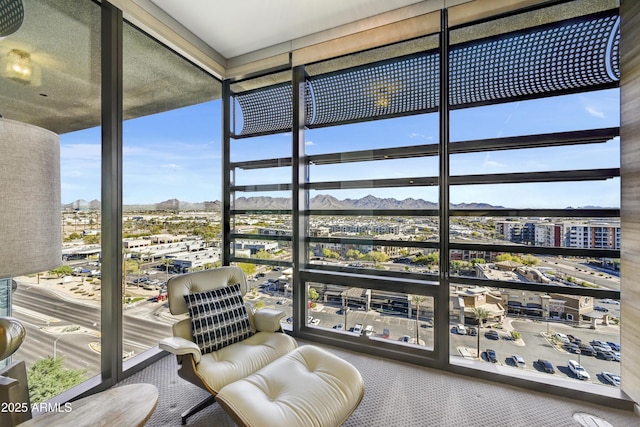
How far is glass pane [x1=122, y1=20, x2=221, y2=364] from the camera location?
2.35m

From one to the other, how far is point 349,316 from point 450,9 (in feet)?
9.50

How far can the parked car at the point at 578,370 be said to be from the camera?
6.78 feet

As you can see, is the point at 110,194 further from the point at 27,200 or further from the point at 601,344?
the point at 601,344

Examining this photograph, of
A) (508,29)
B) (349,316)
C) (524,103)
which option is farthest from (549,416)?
(508,29)

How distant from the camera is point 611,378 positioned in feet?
6.58

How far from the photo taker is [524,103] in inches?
87.6

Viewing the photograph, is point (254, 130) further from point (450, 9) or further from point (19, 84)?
point (450, 9)

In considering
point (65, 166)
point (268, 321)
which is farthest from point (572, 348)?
point (65, 166)

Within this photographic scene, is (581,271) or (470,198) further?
(470,198)

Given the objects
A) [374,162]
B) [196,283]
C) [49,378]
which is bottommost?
[49,378]

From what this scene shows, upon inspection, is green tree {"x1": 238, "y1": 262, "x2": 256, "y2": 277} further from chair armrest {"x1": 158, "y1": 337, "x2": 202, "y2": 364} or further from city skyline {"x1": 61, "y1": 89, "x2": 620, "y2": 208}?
chair armrest {"x1": 158, "y1": 337, "x2": 202, "y2": 364}

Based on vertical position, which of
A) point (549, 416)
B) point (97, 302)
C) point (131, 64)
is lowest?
point (549, 416)

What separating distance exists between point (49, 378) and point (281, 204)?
224 centimetres

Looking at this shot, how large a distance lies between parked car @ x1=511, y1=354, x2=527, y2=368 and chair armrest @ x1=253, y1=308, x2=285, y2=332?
1905mm
